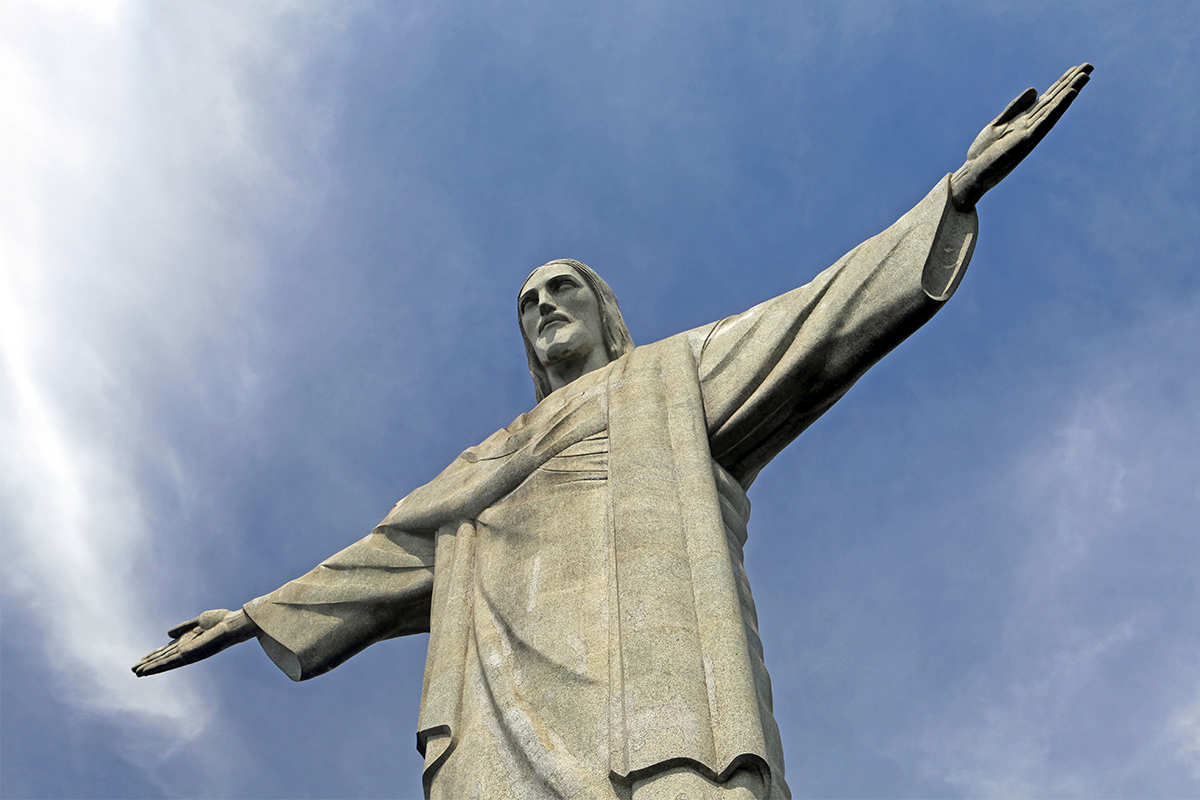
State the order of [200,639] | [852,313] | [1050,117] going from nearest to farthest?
[1050,117] → [852,313] → [200,639]

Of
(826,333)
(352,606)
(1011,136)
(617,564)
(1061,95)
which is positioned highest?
(1061,95)

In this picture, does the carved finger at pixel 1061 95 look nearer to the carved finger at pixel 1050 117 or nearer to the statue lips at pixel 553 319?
the carved finger at pixel 1050 117

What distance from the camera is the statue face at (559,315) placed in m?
10.3

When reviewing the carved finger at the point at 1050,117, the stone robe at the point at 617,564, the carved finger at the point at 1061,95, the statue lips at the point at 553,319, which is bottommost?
the stone robe at the point at 617,564

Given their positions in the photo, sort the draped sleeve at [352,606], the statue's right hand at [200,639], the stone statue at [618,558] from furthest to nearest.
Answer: the statue's right hand at [200,639] → the draped sleeve at [352,606] → the stone statue at [618,558]

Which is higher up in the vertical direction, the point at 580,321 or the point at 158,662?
the point at 580,321

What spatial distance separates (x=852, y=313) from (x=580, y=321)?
2953 mm

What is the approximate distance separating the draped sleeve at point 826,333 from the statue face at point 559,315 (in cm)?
167

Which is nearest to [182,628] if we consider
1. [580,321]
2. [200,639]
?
[200,639]

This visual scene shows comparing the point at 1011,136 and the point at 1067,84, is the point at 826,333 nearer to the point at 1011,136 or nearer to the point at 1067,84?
the point at 1011,136

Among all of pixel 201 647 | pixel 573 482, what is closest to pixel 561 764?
pixel 573 482

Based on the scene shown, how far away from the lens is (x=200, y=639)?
999 cm

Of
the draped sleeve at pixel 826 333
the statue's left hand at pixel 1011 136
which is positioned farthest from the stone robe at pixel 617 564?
the statue's left hand at pixel 1011 136

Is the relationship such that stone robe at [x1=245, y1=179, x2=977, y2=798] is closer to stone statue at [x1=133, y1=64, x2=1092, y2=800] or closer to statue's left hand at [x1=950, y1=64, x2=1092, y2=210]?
stone statue at [x1=133, y1=64, x2=1092, y2=800]
